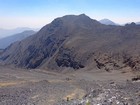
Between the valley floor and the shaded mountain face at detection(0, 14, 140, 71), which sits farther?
the shaded mountain face at detection(0, 14, 140, 71)

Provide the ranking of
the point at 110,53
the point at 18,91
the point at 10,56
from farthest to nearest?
the point at 10,56, the point at 110,53, the point at 18,91

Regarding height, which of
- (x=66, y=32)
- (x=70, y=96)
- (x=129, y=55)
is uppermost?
(x=66, y=32)

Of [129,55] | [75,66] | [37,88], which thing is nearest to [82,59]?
[75,66]

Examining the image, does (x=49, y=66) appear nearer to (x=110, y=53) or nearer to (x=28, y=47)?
(x=110, y=53)

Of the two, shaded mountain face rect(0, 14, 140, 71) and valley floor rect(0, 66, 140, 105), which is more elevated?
shaded mountain face rect(0, 14, 140, 71)

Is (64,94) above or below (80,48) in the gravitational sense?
below

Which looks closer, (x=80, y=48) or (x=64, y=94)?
(x=64, y=94)

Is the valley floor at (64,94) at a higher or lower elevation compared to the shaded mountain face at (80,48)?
lower

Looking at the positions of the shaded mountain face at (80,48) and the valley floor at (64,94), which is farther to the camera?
the shaded mountain face at (80,48)
